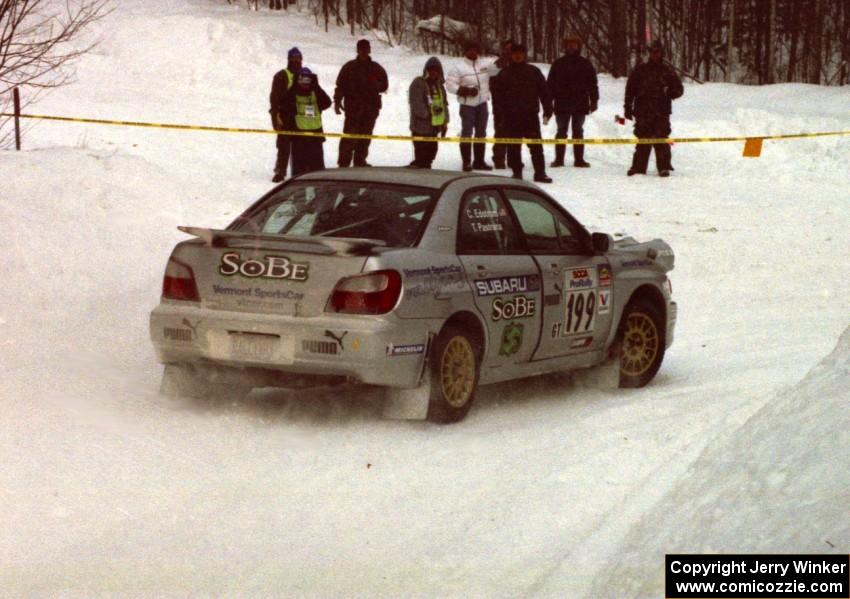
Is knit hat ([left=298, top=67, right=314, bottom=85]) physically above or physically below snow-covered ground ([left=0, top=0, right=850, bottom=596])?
above

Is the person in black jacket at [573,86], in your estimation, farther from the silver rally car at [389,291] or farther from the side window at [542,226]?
the silver rally car at [389,291]

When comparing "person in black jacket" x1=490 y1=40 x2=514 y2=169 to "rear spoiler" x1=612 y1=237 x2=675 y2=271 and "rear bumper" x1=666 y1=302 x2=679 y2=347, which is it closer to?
"rear spoiler" x1=612 y1=237 x2=675 y2=271

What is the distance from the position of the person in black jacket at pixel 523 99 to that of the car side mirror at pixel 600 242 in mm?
12595

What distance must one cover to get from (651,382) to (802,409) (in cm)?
593

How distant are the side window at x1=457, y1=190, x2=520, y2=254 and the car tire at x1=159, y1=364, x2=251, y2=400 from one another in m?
1.59

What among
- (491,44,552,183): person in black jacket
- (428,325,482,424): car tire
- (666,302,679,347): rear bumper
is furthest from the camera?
(491,44,552,183): person in black jacket

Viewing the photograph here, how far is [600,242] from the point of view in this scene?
414 inches

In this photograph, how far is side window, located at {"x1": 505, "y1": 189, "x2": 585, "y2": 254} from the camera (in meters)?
10.3

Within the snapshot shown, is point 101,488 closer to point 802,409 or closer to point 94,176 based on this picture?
point 802,409

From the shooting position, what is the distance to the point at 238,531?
6711mm

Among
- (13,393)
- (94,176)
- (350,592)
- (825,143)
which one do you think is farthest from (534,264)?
(825,143)

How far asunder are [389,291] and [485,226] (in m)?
1.24

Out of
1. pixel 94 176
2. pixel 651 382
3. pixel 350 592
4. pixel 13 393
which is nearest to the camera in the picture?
pixel 350 592

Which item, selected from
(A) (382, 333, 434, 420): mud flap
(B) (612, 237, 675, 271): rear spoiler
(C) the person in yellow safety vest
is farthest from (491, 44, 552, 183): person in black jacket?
(A) (382, 333, 434, 420): mud flap
